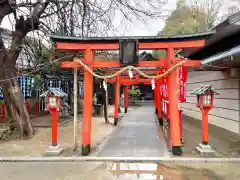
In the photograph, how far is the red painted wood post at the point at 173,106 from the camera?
7531mm

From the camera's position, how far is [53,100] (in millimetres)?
8055

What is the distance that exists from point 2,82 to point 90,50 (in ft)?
14.6

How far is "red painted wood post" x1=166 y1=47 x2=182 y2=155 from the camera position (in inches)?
297

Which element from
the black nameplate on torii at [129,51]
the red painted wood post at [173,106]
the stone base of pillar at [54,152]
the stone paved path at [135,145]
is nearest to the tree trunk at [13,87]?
the stone base of pillar at [54,152]

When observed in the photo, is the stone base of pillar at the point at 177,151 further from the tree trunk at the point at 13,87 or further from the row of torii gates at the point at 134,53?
the tree trunk at the point at 13,87

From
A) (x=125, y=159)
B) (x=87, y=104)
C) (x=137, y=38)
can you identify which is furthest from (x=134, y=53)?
(x=125, y=159)

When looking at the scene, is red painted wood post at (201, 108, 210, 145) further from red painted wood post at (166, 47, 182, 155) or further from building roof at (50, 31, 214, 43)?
building roof at (50, 31, 214, 43)

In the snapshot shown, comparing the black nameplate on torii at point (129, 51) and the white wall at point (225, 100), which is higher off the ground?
the black nameplate on torii at point (129, 51)

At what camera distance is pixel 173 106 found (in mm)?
7684

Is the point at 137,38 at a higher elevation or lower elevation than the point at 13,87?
higher

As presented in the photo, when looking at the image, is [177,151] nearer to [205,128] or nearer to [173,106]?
[205,128]

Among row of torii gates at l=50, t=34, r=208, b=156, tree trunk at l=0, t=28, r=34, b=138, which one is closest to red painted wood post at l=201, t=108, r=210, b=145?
row of torii gates at l=50, t=34, r=208, b=156

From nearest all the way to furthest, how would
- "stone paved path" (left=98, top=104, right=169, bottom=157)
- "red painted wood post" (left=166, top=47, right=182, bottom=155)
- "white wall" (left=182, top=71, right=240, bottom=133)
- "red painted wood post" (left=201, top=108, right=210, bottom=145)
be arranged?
1. "red painted wood post" (left=166, top=47, right=182, bottom=155)
2. "red painted wood post" (left=201, top=108, right=210, bottom=145)
3. "stone paved path" (left=98, top=104, right=169, bottom=157)
4. "white wall" (left=182, top=71, right=240, bottom=133)

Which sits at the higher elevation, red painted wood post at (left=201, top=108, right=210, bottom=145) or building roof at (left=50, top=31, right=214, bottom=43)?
building roof at (left=50, top=31, right=214, bottom=43)
